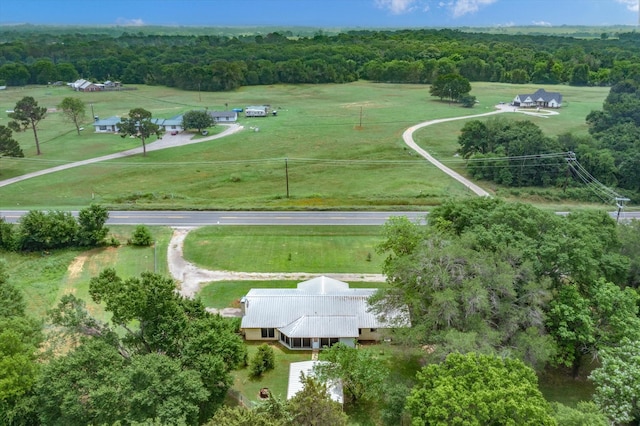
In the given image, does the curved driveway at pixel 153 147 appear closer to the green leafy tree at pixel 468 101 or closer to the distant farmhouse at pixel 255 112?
the distant farmhouse at pixel 255 112

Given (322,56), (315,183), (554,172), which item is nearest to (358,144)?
(315,183)

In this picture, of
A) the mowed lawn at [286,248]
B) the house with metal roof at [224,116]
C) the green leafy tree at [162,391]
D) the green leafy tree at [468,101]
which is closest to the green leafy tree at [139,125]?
the house with metal roof at [224,116]

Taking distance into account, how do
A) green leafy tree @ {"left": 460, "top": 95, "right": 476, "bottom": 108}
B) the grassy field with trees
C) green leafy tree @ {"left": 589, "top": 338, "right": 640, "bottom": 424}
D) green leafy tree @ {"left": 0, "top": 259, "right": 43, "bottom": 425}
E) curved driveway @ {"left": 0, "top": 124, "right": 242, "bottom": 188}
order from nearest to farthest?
1. the grassy field with trees
2. green leafy tree @ {"left": 0, "top": 259, "right": 43, "bottom": 425}
3. green leafy tree @ {"left": 589, "top": 338, "right": 640, "bottom": 424}
4. curved driveway @ {"left": 0, "top": 124, "right": 242, "bottom": 188}
5. green leafy tree @ {"left": 460, "top": 95, "right": 476, "bottom": 108}

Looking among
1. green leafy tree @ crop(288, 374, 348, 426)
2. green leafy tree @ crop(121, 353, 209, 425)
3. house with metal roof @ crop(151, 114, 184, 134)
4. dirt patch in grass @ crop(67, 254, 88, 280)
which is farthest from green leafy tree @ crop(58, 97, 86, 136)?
green leafy tree @ crop(288, 374, 348, 426)

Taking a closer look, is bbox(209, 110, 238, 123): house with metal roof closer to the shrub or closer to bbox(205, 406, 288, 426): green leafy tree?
the shrub

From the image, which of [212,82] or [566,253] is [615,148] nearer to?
[566,253]

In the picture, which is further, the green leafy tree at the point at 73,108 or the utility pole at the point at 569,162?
the green leafy tree at the point at 73,108
